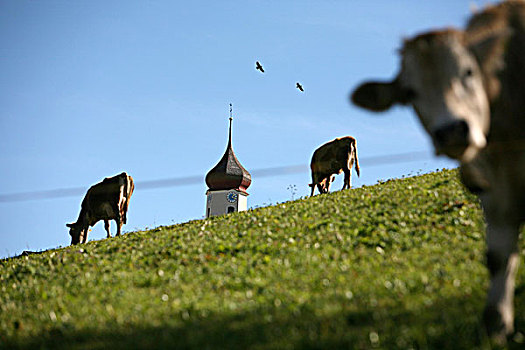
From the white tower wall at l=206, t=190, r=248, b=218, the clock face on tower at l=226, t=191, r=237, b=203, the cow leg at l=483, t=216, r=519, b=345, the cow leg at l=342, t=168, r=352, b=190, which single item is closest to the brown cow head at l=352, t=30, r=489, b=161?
the cow leg at l=483, t=216, r=519, b=345

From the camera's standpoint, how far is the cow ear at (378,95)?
688 centimetres

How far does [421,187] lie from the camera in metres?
18.5

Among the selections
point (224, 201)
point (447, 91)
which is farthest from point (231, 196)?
point (447, 91)

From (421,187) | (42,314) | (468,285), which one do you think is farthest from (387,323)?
(421,187)

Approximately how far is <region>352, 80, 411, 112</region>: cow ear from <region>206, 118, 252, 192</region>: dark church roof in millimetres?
66007

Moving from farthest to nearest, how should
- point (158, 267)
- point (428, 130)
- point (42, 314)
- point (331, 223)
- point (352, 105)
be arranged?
point (331, 223) → point (158, 267) → point (42, 314) → point (352, 105) → point (428, 130)

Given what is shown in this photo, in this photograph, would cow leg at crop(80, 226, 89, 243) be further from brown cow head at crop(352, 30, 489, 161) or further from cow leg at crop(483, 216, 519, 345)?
cow leg at crop(483, 216, 519, 345)

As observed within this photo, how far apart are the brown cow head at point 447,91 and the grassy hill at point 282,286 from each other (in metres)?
2.09

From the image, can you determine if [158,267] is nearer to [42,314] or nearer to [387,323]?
[42,314]

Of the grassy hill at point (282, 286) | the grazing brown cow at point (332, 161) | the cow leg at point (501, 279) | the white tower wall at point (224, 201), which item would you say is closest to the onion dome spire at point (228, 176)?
the white tower wall at point (224, 201)

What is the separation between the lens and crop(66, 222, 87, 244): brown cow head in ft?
94.1

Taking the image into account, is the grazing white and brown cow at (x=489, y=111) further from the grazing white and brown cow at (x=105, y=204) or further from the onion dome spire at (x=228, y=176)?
the onion dome spire at (x=228, y=176)

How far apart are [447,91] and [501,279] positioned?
209 cm

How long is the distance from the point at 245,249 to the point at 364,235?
9.41 ft
